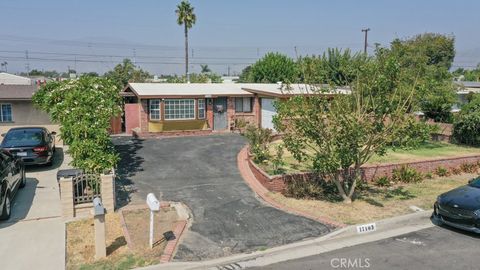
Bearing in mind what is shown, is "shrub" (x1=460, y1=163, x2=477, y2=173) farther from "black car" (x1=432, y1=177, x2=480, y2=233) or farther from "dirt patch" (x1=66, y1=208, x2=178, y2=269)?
"dirt patch" (x1=66, y1=208, x2=178, y2=269)

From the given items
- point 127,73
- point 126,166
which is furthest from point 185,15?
point 126,166

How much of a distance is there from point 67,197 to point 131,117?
14.1m

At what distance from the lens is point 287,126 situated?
11.7 meters

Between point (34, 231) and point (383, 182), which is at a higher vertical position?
point (383, 182)

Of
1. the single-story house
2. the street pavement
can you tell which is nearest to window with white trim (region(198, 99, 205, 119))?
the single-story house

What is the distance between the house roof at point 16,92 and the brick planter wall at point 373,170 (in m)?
13.0

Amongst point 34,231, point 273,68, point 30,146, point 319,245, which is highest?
point 273,68

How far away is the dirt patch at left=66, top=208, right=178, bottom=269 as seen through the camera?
25.7ft

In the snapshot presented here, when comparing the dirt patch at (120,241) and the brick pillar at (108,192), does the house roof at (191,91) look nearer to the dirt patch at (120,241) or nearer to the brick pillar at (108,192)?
the brick pillar at (108,192)

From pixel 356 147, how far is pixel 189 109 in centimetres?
1449

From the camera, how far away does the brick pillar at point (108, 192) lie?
35.2 ft

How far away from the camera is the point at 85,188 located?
1112cm

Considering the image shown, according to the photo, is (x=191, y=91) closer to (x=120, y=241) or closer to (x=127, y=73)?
Result: (x=120, y=241)

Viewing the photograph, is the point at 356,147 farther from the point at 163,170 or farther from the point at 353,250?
the point at 163,170
